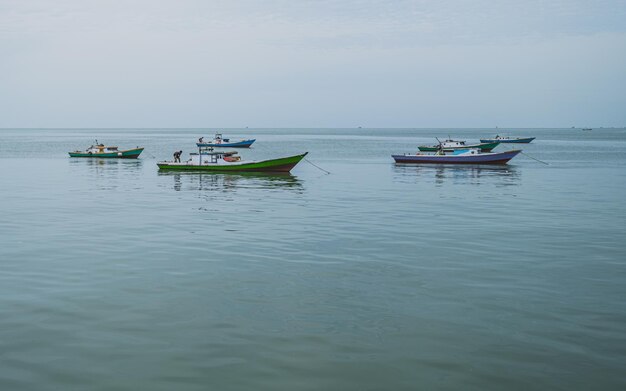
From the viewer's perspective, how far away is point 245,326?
37.0ft

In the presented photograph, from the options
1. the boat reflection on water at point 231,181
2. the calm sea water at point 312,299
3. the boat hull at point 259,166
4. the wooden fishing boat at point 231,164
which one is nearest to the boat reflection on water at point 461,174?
the boat hull at point 259,166

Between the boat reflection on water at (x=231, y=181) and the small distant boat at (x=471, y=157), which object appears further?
the small distant boat at (x=471, y=157)

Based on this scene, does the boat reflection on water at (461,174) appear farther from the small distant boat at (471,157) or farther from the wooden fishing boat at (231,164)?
the wooden fishing boat at (231,164)

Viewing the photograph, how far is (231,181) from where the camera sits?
151 ft

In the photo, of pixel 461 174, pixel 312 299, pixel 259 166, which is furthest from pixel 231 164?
pixel 312 299

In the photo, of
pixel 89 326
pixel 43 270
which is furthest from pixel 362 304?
pixel 43 270

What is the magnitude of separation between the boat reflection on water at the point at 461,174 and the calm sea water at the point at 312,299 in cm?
Result: 1684

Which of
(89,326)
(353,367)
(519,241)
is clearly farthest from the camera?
(519,241)

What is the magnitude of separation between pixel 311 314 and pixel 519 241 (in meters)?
11.3

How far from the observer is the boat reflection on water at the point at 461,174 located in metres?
45.9

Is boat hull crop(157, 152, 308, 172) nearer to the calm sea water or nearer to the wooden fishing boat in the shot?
the wooden fishing boat

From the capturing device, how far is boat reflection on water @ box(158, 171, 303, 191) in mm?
41375

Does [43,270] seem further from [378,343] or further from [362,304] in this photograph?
[378,343]

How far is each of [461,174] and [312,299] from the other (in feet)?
138
